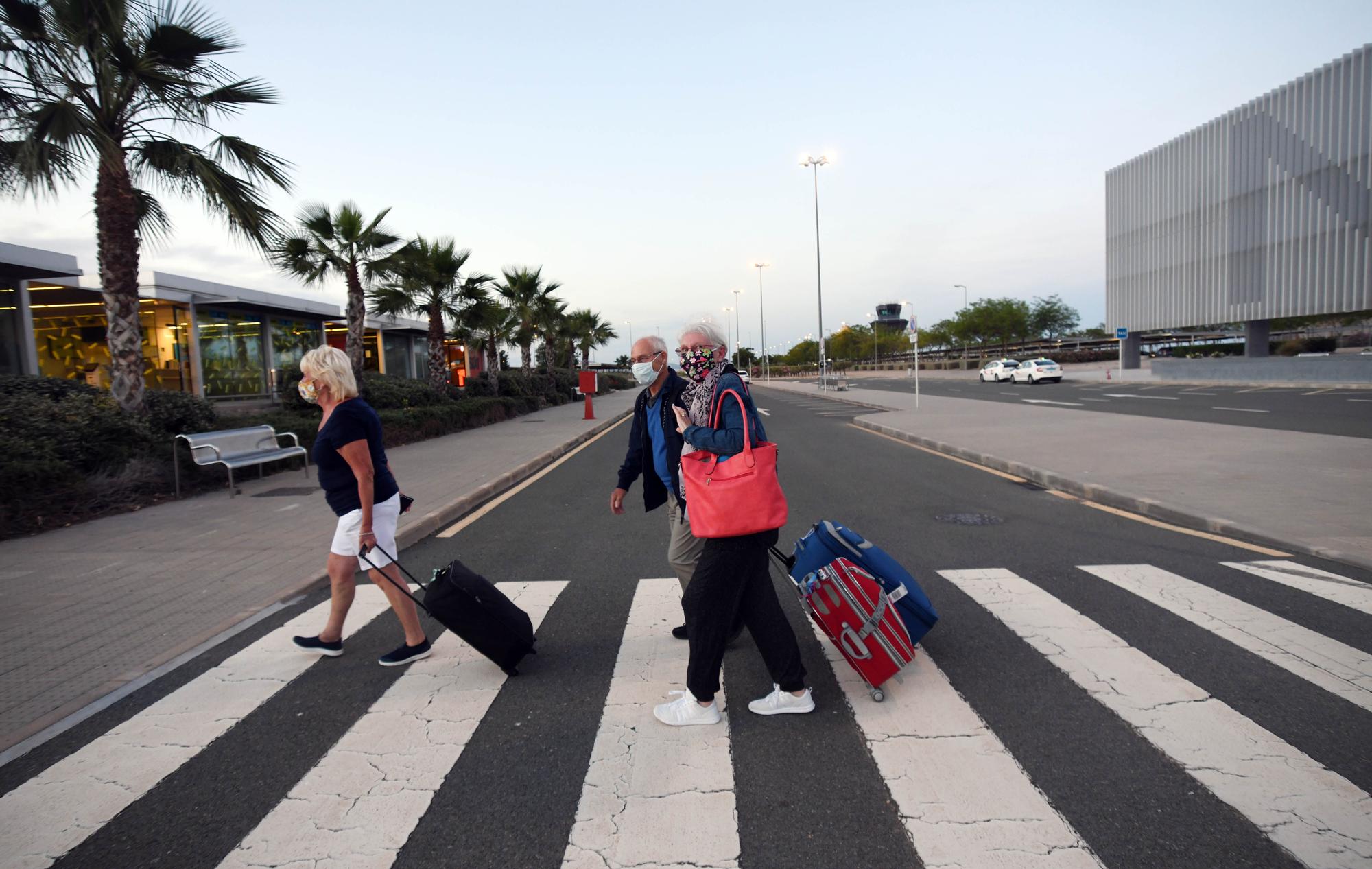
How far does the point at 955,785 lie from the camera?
9.66 feet

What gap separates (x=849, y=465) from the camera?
1213 cm

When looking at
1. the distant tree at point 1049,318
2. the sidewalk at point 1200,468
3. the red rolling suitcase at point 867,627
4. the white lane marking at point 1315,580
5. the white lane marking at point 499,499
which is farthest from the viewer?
the distant tree at point 1049,318

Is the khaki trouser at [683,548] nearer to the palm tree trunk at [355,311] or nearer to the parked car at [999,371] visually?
the palm tree trunk at [355,311]

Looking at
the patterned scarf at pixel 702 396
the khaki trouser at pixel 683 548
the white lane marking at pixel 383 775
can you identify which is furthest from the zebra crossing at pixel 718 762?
the patterned scarf at pixel 702 396

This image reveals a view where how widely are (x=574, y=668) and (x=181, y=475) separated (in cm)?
868

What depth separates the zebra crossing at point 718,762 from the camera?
2.61 m

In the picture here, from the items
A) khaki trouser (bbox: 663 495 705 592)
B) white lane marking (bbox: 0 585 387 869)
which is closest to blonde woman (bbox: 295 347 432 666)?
white lane marking (bbox: 0 585 387 869)

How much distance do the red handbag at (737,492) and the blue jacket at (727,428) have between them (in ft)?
0.05

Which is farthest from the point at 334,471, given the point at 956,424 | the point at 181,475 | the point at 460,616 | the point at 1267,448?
the point at 956,424

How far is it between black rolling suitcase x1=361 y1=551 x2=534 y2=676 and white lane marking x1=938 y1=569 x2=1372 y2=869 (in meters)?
2.87

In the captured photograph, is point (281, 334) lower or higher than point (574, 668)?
higher

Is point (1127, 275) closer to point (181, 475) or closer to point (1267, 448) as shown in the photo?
point (1267, 448)

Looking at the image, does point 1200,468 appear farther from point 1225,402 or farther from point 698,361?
point 1225,402

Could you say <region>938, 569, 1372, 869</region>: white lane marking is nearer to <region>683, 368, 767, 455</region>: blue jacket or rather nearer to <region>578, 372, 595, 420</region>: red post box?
<region>683, 368, 767, 455</region>: blue jacket
